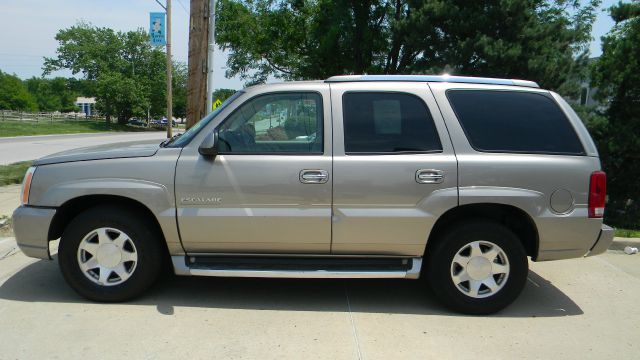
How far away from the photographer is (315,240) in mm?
3996

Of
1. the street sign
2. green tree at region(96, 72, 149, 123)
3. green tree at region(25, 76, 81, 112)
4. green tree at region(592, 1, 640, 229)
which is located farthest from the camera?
green tree at region(25, 76, 81, 112)

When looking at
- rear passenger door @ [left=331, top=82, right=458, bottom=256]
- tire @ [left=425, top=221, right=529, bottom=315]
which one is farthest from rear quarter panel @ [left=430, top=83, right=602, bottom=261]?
tire @ [left=425, top=221, right=529, bottom=315]

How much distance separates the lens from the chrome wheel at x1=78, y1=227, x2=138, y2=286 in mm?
4074

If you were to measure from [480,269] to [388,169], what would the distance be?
1120 mm

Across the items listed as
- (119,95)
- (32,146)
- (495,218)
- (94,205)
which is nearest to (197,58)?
(94,205)

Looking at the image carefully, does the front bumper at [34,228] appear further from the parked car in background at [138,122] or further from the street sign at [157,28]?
the parked car in background at [138,122]

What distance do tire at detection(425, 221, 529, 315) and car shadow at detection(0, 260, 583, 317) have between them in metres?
0.19

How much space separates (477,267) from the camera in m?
4.04

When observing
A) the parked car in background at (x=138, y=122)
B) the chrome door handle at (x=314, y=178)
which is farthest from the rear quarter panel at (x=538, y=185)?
the parked car in background at (x=138, y=122)

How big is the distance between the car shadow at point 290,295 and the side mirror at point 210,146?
4.28 feet

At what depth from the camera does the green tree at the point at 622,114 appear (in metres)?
7.51

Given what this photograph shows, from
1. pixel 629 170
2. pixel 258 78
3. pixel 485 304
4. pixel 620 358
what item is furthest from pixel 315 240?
pixel 258 78

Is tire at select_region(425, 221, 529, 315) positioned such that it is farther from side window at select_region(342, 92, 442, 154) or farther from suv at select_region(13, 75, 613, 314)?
side window at select_region(342, 92, 442, 154)

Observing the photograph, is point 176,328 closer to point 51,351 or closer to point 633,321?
point 51,351
